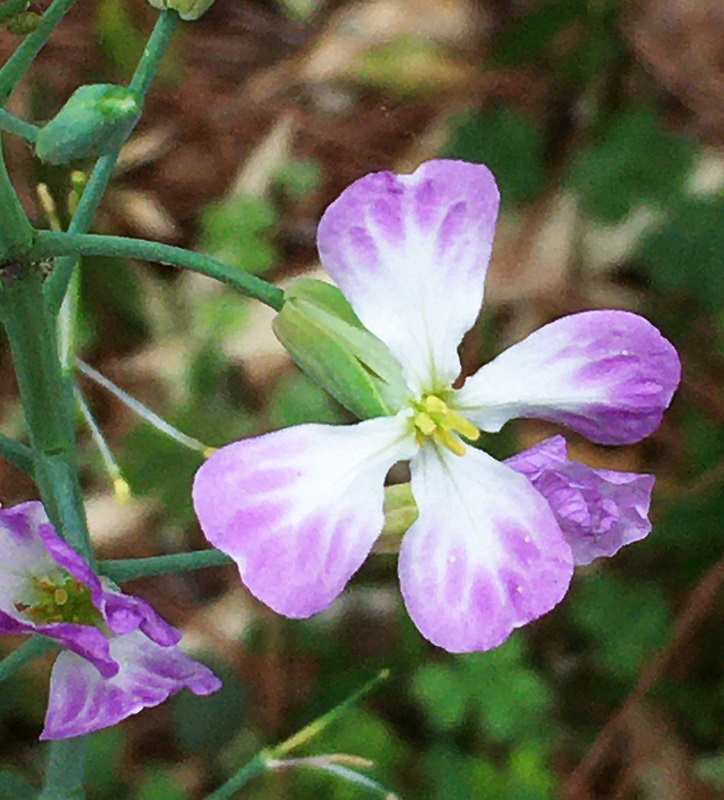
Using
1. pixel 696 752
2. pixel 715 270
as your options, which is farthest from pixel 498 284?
pixel 696 752

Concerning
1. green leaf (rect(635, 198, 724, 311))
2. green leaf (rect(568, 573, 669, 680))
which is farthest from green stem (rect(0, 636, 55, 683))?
green leaf (rect(635, 198, 724, 311))

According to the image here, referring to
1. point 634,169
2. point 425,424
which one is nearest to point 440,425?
point 425,424

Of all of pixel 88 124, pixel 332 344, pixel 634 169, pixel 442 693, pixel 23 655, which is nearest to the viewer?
pixel 88 124

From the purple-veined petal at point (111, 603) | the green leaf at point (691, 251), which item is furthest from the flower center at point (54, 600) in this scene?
the green leaf at point (691, 251)

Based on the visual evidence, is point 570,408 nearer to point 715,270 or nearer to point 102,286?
point 715,270

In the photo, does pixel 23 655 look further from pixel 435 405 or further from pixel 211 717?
pixel 211 717

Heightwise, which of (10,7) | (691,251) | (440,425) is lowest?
(691,251)
